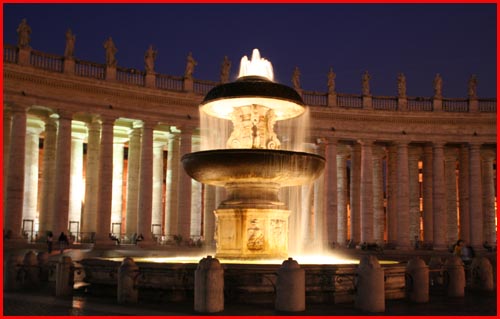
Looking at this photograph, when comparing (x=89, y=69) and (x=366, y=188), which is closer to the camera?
(x=89, y=69)

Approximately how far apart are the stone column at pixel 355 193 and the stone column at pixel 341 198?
2075mm

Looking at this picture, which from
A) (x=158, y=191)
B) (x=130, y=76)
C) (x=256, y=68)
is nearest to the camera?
(x=256, y=68)

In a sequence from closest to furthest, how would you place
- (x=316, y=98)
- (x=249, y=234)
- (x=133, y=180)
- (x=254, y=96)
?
(x=254, y=96)
(x=249, y=234)
(x=133, y=180)
(x=316, y=98)

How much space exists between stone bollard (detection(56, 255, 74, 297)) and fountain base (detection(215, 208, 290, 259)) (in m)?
5.38

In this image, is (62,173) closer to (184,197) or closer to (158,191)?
(184,197)

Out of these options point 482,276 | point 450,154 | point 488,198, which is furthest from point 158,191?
point 482,276

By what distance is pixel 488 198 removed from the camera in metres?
61.4

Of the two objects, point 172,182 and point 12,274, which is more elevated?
point 172,182

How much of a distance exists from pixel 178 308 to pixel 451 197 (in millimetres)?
49501

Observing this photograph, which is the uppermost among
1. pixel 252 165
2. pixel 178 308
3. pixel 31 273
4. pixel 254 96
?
pixel 254 96

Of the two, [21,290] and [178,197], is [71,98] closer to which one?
[178,197]

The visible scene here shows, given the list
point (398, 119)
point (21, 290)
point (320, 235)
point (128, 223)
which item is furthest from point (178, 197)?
point (21, 290)

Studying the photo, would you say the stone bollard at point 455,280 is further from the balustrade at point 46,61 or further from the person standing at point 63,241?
the balustrade at point 46,61

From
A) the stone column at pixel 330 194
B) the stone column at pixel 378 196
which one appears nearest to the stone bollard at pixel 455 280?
the stone column at pixel 330 194
